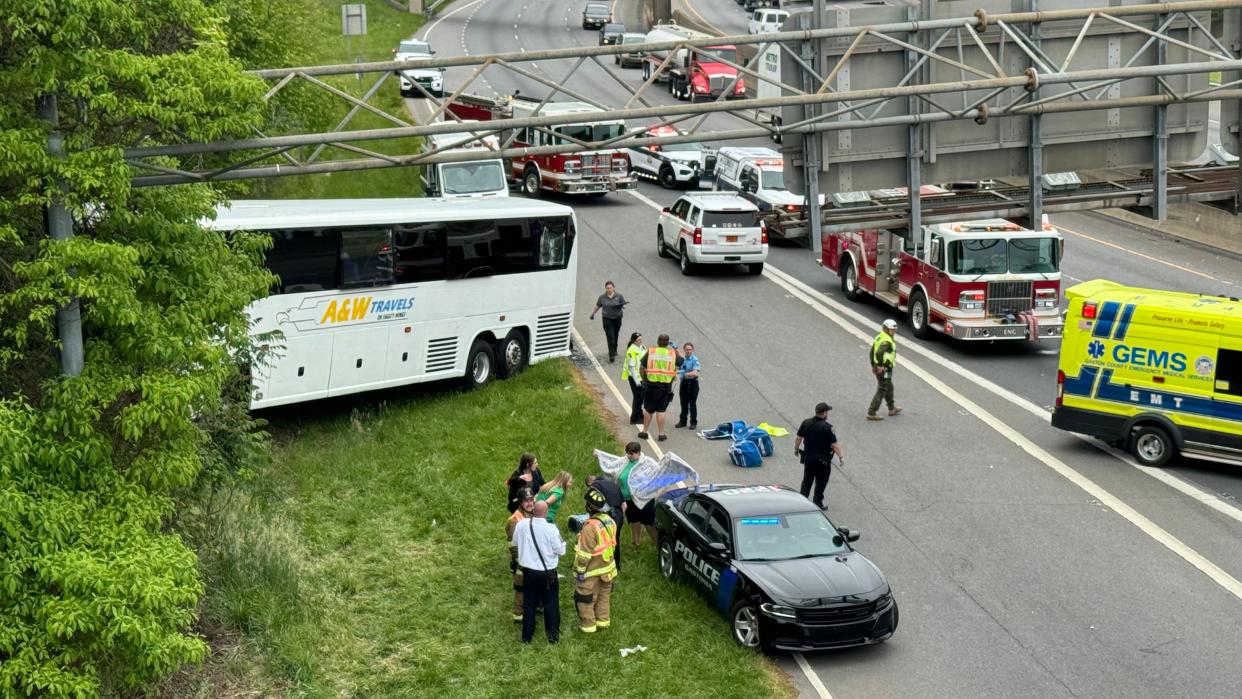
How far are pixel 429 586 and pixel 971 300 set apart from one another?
13.9m

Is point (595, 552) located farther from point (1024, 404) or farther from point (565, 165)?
point (565, 165)

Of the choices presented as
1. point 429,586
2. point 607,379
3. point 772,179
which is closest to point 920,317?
point 607,379

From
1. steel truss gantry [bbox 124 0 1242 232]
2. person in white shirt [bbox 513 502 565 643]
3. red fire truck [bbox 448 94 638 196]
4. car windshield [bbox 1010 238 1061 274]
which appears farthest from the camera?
red fire truck [bbox 448 94 638 196]

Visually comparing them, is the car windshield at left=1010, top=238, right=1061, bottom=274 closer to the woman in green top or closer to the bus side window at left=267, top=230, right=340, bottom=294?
the bus side window at left=267, top=230, right=340, bottom=294

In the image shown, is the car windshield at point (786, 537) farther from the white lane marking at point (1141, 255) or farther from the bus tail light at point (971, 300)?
the white lane marking at point (1141, 255)

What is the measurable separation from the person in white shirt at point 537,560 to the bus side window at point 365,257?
8.77 m

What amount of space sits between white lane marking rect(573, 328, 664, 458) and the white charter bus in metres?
0.69

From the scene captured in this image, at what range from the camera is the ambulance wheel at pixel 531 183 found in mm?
42844

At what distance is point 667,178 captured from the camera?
45219mm

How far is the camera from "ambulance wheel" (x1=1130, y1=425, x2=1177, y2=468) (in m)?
21.3

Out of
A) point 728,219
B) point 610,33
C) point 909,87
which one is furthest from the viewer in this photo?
point 610,33

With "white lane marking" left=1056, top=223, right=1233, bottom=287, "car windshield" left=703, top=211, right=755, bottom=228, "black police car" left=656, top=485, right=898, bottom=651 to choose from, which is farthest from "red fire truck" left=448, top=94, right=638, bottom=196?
"black police car" left=656, top=485, right=898, bottom=651

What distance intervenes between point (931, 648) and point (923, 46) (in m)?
8.78

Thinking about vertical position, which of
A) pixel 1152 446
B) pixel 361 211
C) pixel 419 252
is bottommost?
pixel 1152 446
